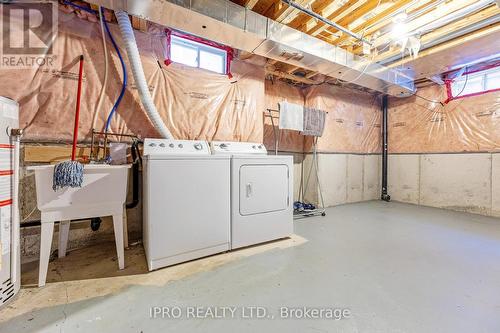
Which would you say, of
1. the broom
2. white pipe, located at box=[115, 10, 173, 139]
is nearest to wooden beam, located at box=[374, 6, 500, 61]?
white pipe, located at box=[115, 10, 173, 139]

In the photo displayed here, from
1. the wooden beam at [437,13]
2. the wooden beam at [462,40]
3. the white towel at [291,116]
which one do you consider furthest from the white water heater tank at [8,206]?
the wooden beam at [462,40]

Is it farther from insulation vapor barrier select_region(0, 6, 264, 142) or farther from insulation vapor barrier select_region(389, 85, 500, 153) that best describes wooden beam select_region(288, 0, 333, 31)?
insulation vapor barrier select_region(389, 85, 500, 153)

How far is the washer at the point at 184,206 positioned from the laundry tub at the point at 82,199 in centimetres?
20

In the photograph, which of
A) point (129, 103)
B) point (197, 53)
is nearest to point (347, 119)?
point (197, 53)

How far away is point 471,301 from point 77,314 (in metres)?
2.36

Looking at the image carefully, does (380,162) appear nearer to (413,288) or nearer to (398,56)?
(398,56)

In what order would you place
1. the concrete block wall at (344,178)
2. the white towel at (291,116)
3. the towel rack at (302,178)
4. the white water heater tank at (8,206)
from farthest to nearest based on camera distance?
the concrete block wall at (344,178), the towel rack at (302,178), the white towel at (291,116), the white water heater tank at (8,206)

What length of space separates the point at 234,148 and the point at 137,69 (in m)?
1.28

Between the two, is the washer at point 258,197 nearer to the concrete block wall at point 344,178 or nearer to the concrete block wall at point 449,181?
the concrete block wall at point 344,178

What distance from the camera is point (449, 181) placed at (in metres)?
3.73

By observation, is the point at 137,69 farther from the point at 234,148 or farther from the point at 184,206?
the point at 184,206

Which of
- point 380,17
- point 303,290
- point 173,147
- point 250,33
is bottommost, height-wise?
point 303,290

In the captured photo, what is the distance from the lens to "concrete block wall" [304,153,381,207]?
3.88 metres

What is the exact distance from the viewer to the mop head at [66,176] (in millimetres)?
1392
